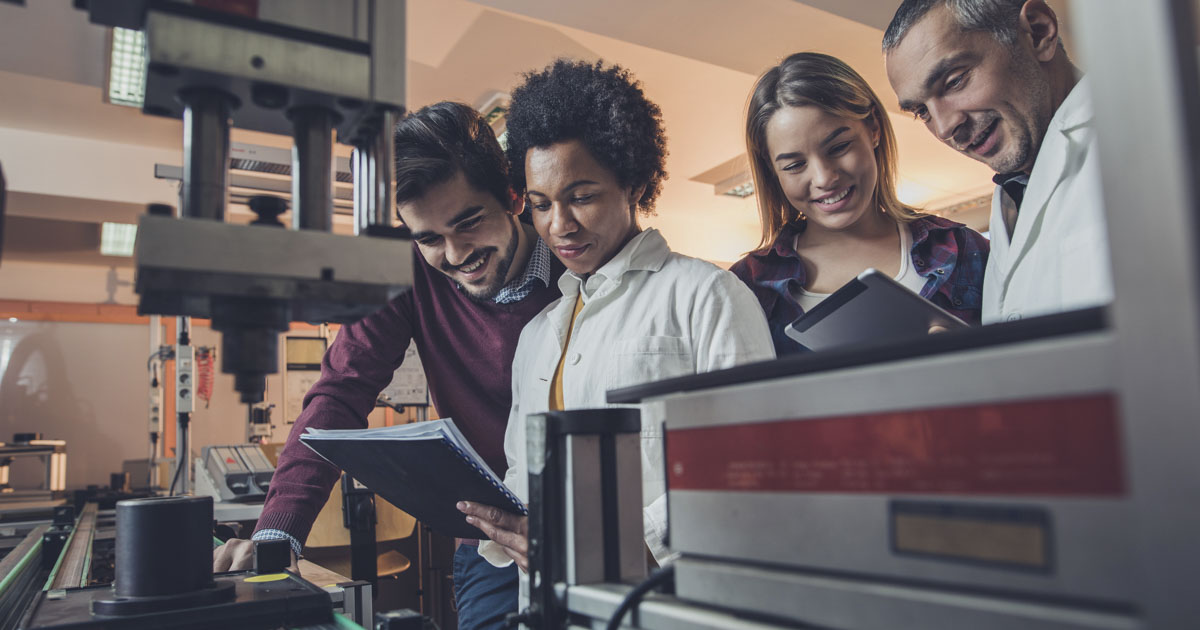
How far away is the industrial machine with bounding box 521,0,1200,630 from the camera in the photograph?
0.31m

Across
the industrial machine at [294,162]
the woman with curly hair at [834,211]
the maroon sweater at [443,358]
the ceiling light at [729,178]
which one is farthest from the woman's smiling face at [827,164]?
the ceiling light at [729,178]

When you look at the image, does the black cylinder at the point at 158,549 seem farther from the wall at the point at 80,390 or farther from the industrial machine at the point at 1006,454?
the wall at the point at 80,390

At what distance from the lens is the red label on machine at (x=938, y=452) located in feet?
1.13

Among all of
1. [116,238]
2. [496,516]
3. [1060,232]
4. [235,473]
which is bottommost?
[235,473]

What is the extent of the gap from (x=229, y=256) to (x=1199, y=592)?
593 millimetres

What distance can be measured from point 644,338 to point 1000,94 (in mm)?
759

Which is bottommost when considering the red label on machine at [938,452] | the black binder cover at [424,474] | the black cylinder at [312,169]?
the black binder cover at [424,474]

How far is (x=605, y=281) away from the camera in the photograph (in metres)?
1.36

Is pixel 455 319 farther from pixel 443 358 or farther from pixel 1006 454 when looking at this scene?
pixel 1006 454

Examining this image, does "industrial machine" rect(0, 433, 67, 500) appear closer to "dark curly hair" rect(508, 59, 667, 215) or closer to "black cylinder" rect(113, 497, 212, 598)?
"dark curly hair" rect(508, 59, 667, 215)

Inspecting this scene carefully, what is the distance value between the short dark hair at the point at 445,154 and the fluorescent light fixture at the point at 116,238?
5.33 meters

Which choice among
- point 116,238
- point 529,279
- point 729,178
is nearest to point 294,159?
point 529,279

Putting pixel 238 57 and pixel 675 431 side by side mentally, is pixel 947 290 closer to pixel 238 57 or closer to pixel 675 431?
pixel 675 431

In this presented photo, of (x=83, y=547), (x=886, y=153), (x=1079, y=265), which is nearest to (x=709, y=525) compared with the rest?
(x=1079, y=265)
